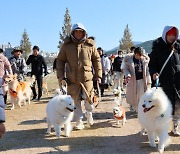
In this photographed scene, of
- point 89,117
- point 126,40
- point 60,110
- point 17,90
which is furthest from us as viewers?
point 126,40

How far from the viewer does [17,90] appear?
9.23 meters

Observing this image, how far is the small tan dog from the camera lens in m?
9.00

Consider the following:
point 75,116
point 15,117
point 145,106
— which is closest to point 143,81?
point 75,116

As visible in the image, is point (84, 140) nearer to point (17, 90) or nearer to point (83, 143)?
point (83, 143)

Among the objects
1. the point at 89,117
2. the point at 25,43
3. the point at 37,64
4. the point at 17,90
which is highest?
the point at 25,43

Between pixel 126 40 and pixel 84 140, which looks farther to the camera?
pixel 126 40

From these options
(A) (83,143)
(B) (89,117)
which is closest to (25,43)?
(B) (89,117)

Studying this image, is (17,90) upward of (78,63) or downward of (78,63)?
downward

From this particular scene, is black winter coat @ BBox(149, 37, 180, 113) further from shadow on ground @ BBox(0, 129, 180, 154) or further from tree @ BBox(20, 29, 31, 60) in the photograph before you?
tree @ BBox(20, 29, 31, 60)

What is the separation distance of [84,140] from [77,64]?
54.5 inches

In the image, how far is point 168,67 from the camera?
4.91 meters

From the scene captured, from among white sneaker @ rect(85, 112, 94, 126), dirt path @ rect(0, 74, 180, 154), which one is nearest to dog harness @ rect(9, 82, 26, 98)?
dirt path @ rect(0, 74, 180, 154)

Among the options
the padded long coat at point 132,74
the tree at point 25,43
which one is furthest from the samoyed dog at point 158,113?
the tree at point 25,43

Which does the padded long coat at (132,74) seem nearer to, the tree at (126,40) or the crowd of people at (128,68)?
the crowd of people at (128,68)
